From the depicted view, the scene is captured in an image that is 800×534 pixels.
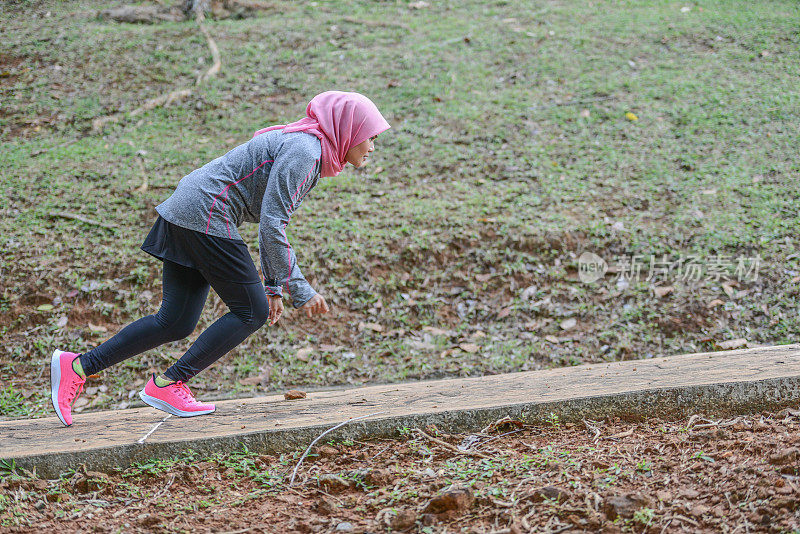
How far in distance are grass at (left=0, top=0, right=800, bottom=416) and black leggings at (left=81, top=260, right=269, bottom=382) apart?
133cm

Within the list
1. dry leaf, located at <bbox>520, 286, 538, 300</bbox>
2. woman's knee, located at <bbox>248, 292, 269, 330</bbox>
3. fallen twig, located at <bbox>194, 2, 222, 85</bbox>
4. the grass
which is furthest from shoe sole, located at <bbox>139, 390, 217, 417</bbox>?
fallen twig, located at <bbox>194, 2, 222, 85</bbox>

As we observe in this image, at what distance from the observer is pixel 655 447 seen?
2551 millimetres

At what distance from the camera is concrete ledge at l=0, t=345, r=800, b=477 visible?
2676 millimetres

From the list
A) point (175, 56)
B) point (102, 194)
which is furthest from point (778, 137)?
point (175, 56)

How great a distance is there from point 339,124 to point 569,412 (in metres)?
1.69

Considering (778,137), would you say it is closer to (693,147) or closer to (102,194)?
(693,147)

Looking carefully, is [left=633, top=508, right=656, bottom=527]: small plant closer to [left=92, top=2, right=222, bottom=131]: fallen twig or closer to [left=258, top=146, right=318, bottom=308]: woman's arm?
[left=258, top=146, right=318, bottom=308]: woman's arm

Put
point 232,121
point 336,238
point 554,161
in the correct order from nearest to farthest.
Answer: point 336,238 < point 554,161 < point 232,121

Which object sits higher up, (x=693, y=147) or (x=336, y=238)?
(x=693, y=147)

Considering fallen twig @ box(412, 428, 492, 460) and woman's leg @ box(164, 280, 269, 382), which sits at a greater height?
woman's leg @ box(164, 280, 269, 382)

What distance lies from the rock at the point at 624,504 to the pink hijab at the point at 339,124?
1.68m

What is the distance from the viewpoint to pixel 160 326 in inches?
111

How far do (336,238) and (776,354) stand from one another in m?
3.36

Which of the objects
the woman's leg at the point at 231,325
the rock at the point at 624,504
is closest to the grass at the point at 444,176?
the woman's leg at the point at 231,325
